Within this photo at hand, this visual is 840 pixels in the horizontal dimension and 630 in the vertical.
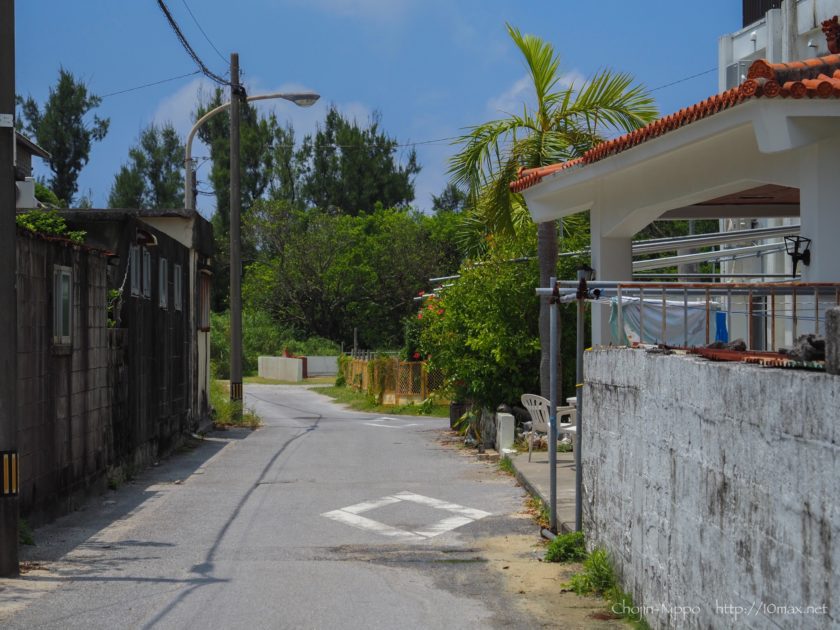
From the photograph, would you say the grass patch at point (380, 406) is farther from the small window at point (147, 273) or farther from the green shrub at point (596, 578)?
the green shrub at point (596, 578)

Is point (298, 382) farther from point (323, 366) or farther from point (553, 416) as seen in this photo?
point (553, 416)

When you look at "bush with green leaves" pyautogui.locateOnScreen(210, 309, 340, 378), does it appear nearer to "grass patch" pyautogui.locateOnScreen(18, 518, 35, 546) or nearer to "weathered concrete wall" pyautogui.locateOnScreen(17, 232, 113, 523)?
"weathered concrete wall" pyautogui.locateOnScreen(17, 232, 113, 523)

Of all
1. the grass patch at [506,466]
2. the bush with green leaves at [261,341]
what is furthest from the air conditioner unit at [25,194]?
the bush with green leaves at [261,341]

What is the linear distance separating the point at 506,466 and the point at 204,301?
1199cm

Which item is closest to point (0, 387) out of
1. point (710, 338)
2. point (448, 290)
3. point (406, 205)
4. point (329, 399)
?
point (710, 338)

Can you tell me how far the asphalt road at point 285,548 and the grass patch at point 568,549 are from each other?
2.25 ft

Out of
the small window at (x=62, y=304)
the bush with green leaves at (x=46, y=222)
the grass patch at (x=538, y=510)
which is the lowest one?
the grass patch at (x=538, y=510)

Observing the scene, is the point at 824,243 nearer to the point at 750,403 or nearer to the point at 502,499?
the point at 750,403

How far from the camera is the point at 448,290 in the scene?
68.9 ft

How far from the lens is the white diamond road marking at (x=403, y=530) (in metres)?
11.5

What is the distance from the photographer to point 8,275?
29.8 feet

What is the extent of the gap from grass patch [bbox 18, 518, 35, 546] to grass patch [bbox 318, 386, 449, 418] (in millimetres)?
21205

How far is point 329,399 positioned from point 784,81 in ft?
105

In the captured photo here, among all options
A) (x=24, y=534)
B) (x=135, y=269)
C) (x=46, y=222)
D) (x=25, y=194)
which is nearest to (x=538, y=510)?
(x=24, y=534)
